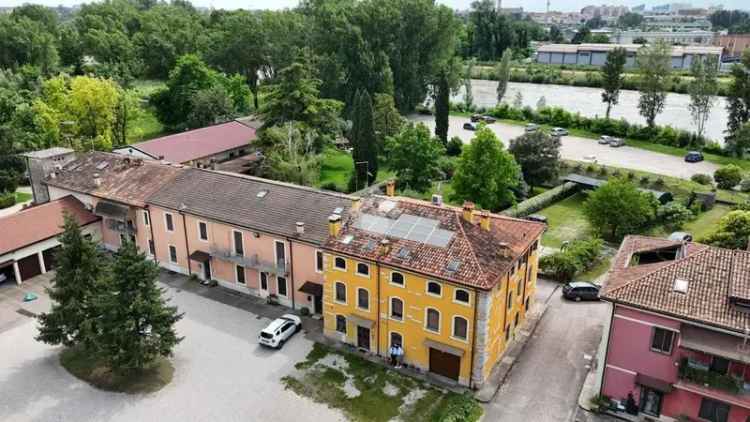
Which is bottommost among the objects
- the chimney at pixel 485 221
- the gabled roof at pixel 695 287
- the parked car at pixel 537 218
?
the parked car at pixel 537 218

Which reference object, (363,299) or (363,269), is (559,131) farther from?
(363,269)

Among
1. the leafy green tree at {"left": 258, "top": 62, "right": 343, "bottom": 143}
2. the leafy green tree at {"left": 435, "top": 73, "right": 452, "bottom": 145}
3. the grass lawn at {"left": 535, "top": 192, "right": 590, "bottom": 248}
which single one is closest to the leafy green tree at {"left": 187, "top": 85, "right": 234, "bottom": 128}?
the leafy green tree at {"left": 258, "top": 62, "right": 343, "bottom": 143}

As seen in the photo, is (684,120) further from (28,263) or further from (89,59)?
(89,59)

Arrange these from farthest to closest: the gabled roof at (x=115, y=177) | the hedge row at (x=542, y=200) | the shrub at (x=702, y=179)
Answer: the shrub at (x=702, y=179), the hedge row at (x=542, y=200), the gabled roof at (x=115, y=177)

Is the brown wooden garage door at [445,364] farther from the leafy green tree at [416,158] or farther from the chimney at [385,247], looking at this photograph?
the leafy green tree at [416,158]

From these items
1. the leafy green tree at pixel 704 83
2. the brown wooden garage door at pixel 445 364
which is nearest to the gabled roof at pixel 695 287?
the brown wooden garage door at pixel 445 364

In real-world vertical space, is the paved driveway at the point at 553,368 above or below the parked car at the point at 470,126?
below

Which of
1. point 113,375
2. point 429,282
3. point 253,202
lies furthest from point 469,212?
point 113,375

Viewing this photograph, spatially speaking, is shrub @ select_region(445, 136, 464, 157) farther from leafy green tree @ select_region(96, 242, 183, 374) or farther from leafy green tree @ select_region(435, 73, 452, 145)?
leafy green tree @ select_region(96, 242, 183, 374)
